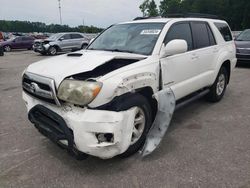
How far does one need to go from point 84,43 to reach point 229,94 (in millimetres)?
15487

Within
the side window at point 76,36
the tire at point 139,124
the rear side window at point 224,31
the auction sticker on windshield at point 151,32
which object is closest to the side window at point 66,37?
the side window at point 76,36

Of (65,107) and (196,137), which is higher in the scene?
(65,107)

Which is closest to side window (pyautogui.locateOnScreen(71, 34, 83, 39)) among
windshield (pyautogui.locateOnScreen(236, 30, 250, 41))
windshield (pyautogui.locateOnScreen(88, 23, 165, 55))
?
windshield (pyautogui.locateOnScreen(236, 30, 250, 41))

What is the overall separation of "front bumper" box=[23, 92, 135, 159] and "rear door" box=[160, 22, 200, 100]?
1.13 m

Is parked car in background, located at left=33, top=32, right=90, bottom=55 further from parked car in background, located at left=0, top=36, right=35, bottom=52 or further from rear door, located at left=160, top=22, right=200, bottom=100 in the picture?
rear door, located at left=160, top=22, right=200, bottom=100

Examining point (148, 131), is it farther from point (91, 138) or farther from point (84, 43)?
point (84, 43)

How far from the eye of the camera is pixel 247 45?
33.2 feet

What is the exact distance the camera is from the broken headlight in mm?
2785

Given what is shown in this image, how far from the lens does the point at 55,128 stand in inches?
120

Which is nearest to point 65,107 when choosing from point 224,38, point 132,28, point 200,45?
point 132,28

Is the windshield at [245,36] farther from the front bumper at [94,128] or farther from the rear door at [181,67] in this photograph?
the front bumper at [94,128]

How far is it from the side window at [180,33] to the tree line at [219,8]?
4630cm

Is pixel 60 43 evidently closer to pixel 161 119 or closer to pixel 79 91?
pixel 161 119

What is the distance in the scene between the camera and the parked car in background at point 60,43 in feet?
62.2
